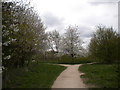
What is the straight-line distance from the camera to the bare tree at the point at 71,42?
4475cm

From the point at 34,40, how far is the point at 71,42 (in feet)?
94.5

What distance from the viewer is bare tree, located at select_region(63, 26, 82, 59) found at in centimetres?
4475

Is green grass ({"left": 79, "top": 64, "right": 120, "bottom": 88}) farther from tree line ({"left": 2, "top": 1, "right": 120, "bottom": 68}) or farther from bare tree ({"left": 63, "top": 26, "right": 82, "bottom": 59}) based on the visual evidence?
bare tree ({"left": 63, "top": 26, "right": 82, "bottom": 59})

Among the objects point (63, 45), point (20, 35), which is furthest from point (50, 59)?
point (20, 35)

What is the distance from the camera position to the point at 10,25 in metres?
10.7

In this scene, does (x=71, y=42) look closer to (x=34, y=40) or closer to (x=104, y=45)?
(x=104, y=45)

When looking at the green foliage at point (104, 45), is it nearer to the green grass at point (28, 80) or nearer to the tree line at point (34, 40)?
the tree line at point (34, 40)

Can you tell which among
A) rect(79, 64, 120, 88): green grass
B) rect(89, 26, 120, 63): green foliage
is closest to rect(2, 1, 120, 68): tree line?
rect(89, 26, 120, 63): green foliage

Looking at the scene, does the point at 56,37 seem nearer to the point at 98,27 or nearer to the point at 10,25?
the point at 98,27

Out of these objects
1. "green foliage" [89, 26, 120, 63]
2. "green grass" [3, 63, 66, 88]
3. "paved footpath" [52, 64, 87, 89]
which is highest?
"green foliage" [89, 26, 120, 63]

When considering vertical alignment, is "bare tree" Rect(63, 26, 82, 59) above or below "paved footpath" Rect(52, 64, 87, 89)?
above

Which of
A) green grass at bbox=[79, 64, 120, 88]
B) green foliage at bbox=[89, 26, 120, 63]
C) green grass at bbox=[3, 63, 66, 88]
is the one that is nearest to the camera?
green grass at bbox=[3, 63, 66, 88]

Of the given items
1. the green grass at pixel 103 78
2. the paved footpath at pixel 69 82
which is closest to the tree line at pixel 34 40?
the green grass at pixel 103 78

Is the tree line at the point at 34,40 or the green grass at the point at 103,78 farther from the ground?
the tree line at the point at 34,40
